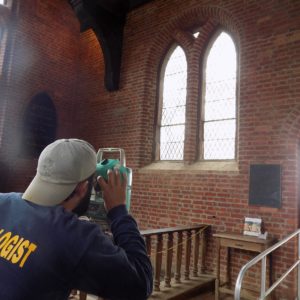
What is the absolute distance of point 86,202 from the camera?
903mm

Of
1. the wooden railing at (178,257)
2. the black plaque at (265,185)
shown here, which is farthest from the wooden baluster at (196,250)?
the black plaque at (265,185)

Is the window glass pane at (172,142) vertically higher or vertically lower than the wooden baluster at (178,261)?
higher

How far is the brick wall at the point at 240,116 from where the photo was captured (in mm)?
3709

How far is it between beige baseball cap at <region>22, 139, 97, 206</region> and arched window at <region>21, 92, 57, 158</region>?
213 inches

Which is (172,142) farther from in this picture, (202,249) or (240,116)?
(202,249)

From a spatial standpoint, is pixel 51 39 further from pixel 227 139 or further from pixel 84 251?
pixel 84 251

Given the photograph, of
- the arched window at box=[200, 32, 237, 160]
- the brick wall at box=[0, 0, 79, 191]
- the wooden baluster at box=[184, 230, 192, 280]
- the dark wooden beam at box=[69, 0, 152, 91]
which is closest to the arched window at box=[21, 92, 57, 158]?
the brick wall at box=[0, 0, 79, 191]

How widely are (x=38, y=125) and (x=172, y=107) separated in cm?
268

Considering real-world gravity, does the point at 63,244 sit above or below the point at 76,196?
below

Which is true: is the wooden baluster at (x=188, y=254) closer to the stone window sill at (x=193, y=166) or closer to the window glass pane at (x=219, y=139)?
the stone window sill at (x=193, y=166)

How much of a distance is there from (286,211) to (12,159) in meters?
4.61

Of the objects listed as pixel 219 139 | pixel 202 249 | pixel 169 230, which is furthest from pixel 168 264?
pixel 219 139

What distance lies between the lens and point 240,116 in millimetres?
4133

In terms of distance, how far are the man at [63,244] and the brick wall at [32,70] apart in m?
5.22
